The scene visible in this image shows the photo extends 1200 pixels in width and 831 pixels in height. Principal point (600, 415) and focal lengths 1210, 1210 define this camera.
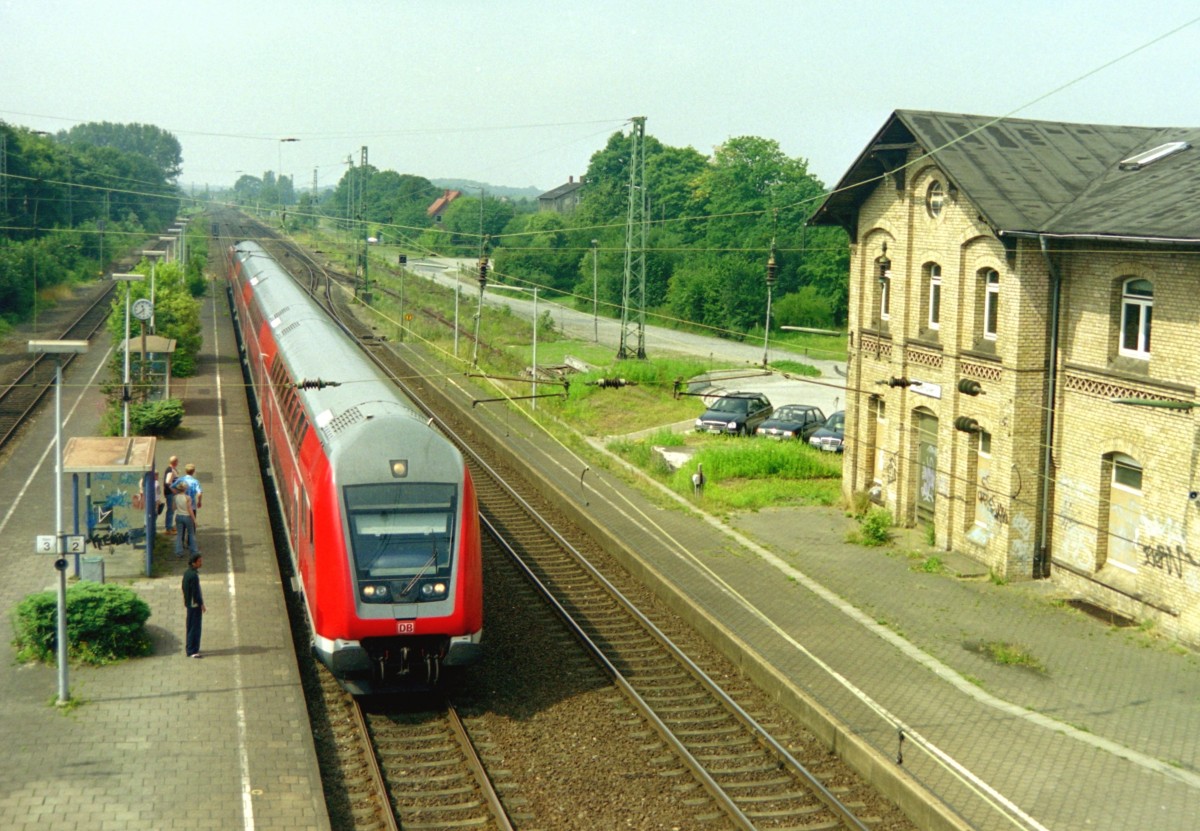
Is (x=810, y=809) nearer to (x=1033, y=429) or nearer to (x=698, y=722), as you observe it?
(x=698, y=722)

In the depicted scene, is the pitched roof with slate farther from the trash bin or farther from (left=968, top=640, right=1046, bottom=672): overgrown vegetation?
the trash bin

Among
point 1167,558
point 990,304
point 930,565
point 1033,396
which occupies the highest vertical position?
point 990,304

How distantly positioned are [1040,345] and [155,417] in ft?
60.1

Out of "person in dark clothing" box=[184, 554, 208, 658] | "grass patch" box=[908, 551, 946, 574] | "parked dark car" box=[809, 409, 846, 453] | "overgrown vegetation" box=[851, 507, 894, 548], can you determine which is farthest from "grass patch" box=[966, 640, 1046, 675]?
"parked dark car" box=[809, 409, 846, 453]

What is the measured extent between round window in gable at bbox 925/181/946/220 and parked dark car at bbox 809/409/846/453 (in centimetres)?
854

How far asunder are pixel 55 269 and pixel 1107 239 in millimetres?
49693

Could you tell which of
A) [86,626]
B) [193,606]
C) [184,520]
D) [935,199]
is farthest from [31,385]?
[935,199]

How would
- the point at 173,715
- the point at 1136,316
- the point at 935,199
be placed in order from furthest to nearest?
the point at 935,199 < the point at 1136,316 < the point at 173,715

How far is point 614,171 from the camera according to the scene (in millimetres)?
99688

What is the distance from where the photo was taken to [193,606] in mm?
13734

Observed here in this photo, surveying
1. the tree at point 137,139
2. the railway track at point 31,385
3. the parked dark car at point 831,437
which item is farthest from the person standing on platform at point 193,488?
the tree at point 137,139

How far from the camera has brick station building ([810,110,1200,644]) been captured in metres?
16.2

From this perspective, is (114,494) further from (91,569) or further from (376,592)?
(376,592)

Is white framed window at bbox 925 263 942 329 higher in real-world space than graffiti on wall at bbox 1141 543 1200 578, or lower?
higher
